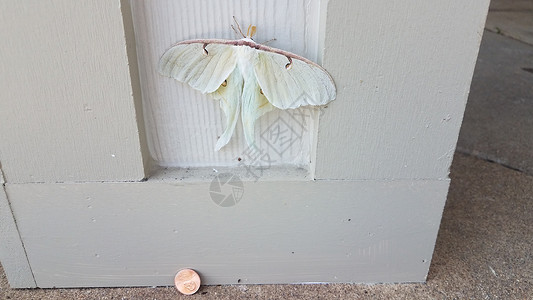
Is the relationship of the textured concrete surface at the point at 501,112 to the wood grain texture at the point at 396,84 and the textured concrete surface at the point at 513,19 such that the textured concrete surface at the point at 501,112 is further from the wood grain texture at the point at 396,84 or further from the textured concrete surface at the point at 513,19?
the wood grain texture at the point at 396,84

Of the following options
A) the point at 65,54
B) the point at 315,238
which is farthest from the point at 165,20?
the point at 315,238

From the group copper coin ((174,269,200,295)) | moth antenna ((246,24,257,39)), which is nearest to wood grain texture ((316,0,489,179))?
moth antenna ((246,24,257,39))

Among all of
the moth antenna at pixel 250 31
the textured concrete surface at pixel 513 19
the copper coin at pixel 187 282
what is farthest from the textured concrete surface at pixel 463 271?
the textured concrete surface at pixel 513 19

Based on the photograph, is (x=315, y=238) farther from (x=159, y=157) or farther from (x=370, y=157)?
(x=159, y=157)

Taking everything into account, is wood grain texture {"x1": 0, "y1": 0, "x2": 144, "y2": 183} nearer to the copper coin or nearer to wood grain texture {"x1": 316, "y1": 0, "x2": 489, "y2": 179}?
the copper coin

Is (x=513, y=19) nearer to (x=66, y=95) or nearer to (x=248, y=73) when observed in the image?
(x=248, y=73)
